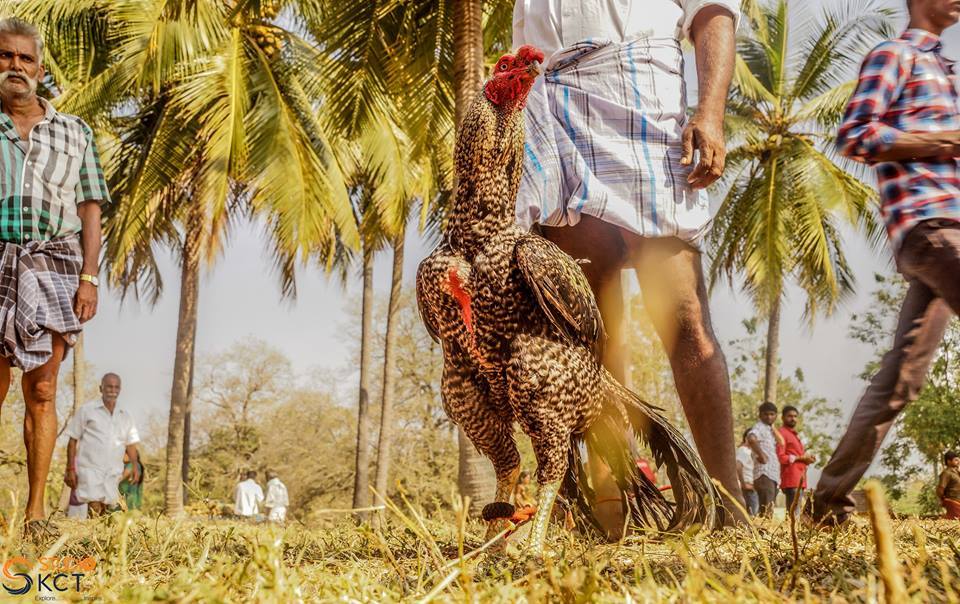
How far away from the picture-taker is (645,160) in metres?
2.72

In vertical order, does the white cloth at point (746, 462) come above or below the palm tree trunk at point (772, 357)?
below

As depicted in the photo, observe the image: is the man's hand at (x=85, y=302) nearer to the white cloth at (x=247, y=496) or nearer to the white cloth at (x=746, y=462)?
the white cloth at (x=746, y=462)

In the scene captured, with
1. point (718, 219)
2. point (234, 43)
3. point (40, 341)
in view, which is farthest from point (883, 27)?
point (40, 341)

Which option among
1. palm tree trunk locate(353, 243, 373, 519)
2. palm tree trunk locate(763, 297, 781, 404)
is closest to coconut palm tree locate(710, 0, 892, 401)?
palm tree trunk locate(763, 297, 781, 404)

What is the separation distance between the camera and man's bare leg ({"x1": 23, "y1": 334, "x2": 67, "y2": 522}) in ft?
11.1

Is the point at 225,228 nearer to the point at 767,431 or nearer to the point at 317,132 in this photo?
the point at 317,132

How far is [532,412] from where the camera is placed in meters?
2.08

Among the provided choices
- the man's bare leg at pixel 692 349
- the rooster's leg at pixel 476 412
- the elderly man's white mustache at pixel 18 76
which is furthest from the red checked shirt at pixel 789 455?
the elderly man's white mustache at pixel 18 76

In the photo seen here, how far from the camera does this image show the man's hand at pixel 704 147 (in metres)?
2.62

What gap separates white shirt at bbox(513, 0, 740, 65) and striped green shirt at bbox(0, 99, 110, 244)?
219 cm

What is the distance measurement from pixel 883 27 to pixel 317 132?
12.2m

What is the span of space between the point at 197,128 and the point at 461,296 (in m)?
12.8

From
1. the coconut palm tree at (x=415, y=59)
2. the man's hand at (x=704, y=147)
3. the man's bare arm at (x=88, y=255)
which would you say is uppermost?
the coconut palm tree at (x=415, y=59)

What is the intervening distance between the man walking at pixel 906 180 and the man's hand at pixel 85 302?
121 inches
